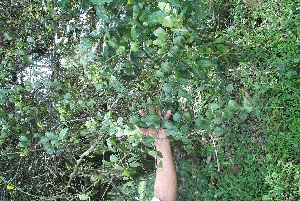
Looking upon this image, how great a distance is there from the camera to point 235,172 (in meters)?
2.56

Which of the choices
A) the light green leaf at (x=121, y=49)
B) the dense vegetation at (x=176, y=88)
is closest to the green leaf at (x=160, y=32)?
the dense vegetation at (x=176, y=88)

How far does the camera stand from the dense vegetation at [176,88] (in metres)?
1.96

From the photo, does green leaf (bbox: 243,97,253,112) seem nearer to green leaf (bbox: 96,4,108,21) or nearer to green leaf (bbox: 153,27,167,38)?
green leaf (bbox: 153,27,167,38)

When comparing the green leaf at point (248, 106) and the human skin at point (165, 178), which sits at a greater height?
the green leaf at point (248, 106)

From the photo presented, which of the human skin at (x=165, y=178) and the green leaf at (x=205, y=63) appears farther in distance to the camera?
the human skin at (x=165, y=178)

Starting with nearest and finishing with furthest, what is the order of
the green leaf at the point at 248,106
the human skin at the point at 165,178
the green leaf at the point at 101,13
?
the green leaf at the point at 248,106 → the green leaf at the point at 101,13 → the human skin at the point at 165,178

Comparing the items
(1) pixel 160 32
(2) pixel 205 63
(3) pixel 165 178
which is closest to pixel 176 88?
(2) pixel 205 63

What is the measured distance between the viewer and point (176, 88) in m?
1.97

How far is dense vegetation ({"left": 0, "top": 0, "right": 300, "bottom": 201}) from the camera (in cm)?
196

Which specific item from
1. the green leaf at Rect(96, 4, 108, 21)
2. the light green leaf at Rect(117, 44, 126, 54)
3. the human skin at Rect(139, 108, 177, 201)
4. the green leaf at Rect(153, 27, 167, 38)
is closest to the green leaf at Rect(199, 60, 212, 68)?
the green leaf at Rect(153, 27, 167, 38)

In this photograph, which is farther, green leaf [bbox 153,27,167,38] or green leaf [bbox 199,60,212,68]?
green leaf [bbox 199,60,212,68]

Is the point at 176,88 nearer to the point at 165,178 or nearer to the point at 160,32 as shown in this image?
the point at 160,32

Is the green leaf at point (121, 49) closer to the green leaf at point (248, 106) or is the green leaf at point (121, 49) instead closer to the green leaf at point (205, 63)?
Answer: the green leaf at point (205, 63)

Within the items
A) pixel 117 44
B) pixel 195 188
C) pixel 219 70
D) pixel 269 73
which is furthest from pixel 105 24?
pixel 195 188
